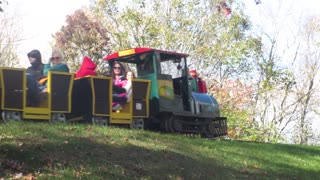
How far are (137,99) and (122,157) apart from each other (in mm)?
4794

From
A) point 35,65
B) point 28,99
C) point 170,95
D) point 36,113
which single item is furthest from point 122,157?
point 170,95

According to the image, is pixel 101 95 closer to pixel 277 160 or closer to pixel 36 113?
pixel 36 113

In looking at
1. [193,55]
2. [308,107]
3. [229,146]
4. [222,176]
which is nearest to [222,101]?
[193,55]

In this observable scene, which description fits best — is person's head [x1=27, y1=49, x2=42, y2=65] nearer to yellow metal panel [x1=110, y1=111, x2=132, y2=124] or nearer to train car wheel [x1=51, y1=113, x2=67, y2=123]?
train car wheel [x1=51, y1=113, x2=67, y2=123]

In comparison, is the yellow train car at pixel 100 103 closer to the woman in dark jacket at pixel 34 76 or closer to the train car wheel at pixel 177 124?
the woman in dark jacket at pixel 34 76

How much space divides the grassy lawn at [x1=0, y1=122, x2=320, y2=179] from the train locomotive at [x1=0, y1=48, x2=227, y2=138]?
153 cm

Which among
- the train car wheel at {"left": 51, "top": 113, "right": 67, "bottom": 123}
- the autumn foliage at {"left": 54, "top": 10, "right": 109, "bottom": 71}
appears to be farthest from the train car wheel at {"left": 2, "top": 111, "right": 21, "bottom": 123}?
the autumn foliage at {"left": 54, "top": 10, "right": 109, "bottom": 71}

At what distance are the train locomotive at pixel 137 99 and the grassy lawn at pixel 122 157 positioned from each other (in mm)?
1534

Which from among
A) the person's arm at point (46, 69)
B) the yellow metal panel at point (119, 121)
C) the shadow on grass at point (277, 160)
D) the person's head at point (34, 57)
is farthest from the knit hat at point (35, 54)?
the shadow on grass at point (277, 160)

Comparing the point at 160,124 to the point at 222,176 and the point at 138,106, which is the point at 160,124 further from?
the point at 222,176

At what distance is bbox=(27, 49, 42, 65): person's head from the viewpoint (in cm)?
1127

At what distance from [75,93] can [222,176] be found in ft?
15.2

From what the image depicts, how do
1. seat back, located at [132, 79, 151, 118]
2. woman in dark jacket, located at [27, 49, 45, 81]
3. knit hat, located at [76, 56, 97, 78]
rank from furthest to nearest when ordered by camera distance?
seat back, located at [132, 79, 151, 118] → knit hat, located at [76, 56, 97, 78] → woman in dark jacket, located at [27, 49, 45, 81]

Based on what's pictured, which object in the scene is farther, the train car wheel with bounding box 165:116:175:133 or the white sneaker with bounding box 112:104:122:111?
the train car wheel with bounding box 165:116:175:133
